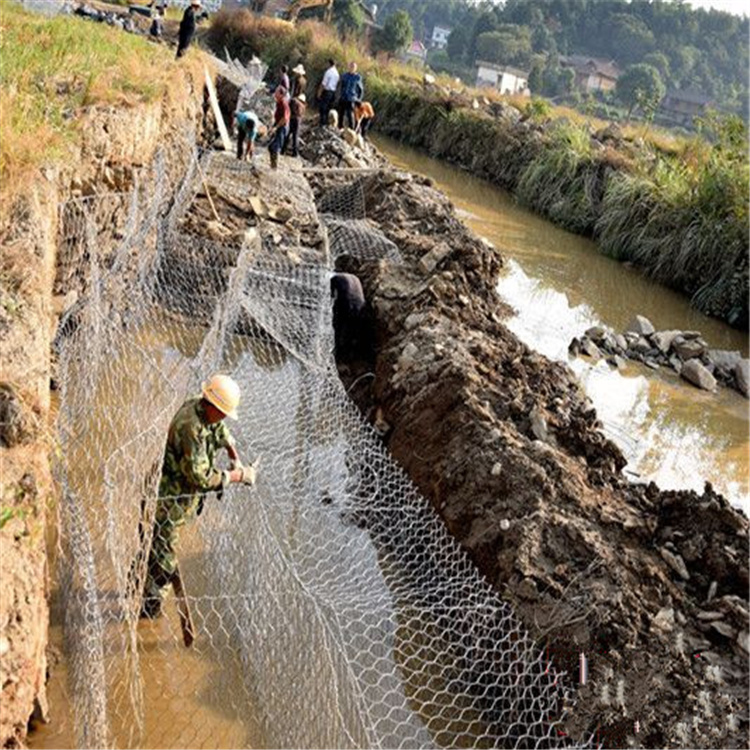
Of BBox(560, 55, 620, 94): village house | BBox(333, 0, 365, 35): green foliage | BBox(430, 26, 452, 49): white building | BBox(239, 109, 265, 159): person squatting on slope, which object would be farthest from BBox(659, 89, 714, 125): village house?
BBox(239, 109, 265, 159): person squatting on slope

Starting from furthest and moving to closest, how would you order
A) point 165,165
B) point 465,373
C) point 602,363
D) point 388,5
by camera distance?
1. point 388,5
2. point 602,363
3. point 165,165
4. point 465,373

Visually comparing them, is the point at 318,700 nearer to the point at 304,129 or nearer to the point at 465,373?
the point at 465,373

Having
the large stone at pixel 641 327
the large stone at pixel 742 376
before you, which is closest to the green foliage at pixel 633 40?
the large stone at pixel 641 327

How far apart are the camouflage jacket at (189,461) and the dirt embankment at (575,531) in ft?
6.32

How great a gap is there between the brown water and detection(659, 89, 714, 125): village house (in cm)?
5500

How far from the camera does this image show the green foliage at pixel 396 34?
46531mm

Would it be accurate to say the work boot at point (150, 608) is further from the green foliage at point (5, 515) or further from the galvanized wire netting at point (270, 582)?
the green foliage at point (5, 515)

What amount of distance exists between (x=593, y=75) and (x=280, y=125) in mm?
65512

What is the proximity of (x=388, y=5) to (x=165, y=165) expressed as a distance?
12186 centimetres

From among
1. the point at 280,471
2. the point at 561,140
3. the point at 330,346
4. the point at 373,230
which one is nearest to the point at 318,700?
the point at 280,471

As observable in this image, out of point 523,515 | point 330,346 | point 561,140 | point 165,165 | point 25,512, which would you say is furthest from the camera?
point 561,140

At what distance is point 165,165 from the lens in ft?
30.1

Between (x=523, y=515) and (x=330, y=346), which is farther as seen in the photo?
(x=330, y=346)

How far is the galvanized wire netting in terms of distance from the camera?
411cm
